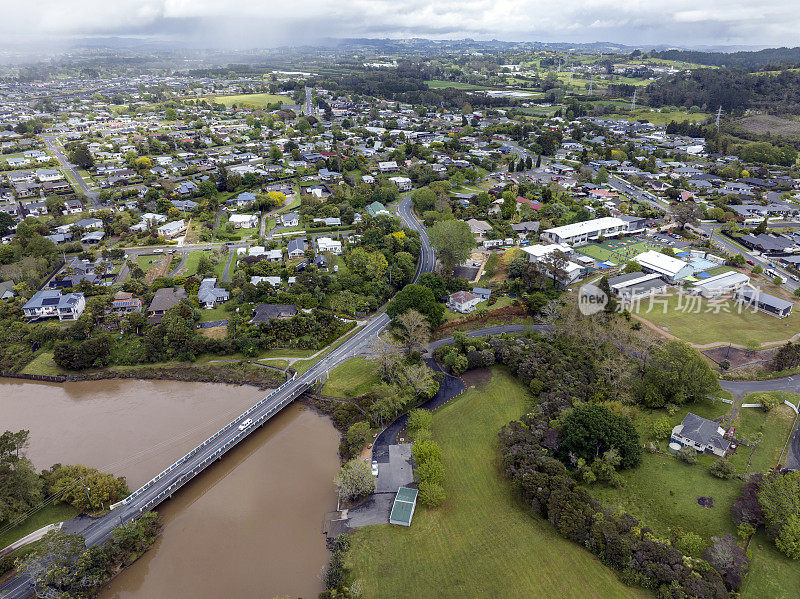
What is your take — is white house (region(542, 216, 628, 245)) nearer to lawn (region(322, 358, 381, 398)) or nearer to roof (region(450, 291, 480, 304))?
roof (region(450, 291, 480, 304))

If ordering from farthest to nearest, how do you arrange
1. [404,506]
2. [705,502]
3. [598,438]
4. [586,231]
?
1. [586,231]
2. [598,438]
3. [404,506]
4. [705,502]

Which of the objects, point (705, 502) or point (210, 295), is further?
point (210, 295)

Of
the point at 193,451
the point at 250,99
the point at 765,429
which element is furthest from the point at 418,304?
the point at 250,99

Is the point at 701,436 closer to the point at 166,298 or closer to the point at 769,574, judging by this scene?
the point at 769,574

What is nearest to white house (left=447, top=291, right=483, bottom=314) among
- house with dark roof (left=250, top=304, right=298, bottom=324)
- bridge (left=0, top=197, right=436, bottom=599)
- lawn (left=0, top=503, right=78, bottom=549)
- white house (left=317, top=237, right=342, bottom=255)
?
bridge (left=0, top=197, right=436, bottom=599)

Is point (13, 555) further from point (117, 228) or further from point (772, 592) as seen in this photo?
point (117, 228)

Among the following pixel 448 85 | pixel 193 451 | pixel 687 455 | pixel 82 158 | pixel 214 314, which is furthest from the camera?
pixel 448 85

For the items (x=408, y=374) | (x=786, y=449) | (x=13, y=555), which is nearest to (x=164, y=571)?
(x=13, y=555)
